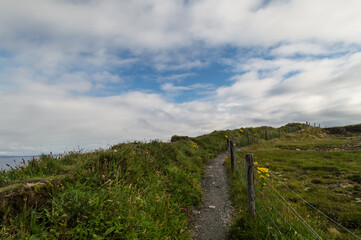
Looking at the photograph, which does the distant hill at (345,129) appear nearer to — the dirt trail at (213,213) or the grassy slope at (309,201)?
the grassy slope at (309,201)

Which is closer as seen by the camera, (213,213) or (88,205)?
(88,205)

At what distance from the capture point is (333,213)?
5.59 m

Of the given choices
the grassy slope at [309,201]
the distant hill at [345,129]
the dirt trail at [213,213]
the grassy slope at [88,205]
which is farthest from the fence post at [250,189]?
the distant hill at [345,129]

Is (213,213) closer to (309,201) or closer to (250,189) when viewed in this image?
(250,189)

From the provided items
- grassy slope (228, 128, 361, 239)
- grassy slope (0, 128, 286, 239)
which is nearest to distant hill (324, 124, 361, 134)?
grassy slope (228, 128, 361, 239)

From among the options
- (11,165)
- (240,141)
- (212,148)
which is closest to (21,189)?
(11,165)

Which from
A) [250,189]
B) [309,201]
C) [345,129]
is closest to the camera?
[250,189]

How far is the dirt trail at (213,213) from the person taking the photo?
543 cm

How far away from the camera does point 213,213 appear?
6.60 m

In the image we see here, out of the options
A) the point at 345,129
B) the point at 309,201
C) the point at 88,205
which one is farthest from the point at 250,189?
the point at 345,129

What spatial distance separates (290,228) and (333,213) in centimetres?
267

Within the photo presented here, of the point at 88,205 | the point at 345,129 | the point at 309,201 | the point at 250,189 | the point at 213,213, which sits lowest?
the point at 213,213

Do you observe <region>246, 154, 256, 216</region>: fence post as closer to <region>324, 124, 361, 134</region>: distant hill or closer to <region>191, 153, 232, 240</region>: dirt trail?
<region>191, 153, 232, 240</region>: dirt trail

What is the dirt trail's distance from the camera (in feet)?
17.8
